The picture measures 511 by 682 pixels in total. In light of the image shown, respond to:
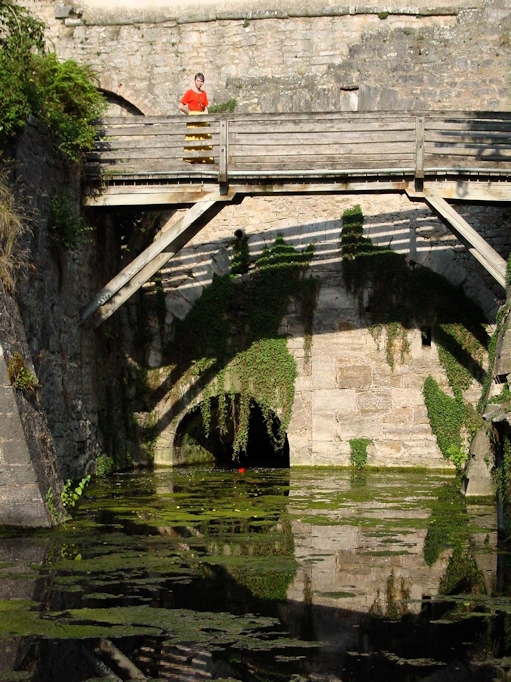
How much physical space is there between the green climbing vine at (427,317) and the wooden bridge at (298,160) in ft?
7.43

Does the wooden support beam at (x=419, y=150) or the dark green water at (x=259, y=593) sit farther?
the wooden support beam at (x=419, y=150)

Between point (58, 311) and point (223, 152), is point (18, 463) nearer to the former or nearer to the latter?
point (58, 311)

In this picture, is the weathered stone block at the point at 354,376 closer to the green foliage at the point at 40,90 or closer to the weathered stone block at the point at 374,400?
the weathered stone block at the point at 374,400

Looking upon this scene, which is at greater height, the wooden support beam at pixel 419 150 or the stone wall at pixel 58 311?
the wooden support beam at pixel 419 150

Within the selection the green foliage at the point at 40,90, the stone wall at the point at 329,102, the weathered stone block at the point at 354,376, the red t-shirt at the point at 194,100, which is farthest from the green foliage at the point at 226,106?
the weathered stone block at the point at 354,376

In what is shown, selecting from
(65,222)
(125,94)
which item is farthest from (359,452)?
(125,94)

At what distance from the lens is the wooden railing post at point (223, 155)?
11.6m

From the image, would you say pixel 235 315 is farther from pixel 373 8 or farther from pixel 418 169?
pixel 373 8

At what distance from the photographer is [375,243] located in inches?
563

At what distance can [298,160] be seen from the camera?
11758 mm

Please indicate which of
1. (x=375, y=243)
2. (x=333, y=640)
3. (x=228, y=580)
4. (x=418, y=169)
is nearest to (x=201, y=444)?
(x=375, y=243)

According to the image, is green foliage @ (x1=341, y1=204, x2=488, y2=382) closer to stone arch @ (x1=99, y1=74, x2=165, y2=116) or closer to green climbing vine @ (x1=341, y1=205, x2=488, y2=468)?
green climbing vine @ (x1=341, y1=205, x2=488, y2=468)

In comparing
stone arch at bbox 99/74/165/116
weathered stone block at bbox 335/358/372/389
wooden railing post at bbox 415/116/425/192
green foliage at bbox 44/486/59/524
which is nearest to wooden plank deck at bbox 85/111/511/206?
wooden railing post at bbox 415/116/425/192

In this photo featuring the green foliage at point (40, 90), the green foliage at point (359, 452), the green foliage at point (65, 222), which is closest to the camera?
the green foliage at point (40, 90)
